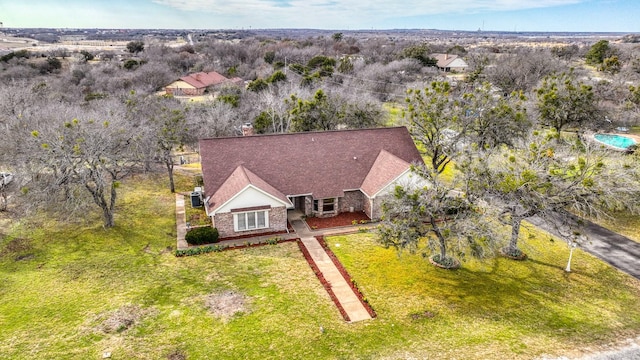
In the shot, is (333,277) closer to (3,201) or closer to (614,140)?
(3,201)

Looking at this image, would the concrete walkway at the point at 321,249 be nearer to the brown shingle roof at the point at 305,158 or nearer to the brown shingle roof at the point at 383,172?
the brown shingle roof at the point at 305,158

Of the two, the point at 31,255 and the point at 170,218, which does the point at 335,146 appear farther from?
the point at 31,255

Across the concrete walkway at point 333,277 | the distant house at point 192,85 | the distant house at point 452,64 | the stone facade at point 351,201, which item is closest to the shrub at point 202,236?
the concrete walkway at point 333,277

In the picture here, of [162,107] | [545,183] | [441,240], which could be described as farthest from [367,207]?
[162,107]

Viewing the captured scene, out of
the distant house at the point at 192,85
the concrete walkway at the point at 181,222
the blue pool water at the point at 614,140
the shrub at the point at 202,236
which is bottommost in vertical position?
the concrete walkway at the point at 181,222

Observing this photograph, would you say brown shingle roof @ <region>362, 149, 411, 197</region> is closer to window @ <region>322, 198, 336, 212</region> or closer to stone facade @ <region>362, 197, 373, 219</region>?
stone facade @ <region>362, 197, 373, 219</region>

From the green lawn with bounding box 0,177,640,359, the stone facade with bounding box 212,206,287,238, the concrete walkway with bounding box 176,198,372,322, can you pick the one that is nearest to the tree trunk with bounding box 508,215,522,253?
the green lawn with bounding box 0,177,640,359
